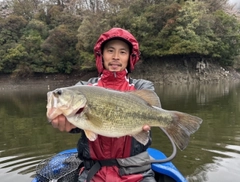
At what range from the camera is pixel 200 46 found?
35375mm

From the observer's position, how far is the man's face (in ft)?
12.5

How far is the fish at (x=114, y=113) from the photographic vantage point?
8.87 feet

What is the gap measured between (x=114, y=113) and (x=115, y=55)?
3.95ft

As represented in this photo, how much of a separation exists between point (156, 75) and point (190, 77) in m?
3.88

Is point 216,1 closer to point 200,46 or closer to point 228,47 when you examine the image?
point 228,47

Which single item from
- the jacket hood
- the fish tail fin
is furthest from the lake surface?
the fish tail fin

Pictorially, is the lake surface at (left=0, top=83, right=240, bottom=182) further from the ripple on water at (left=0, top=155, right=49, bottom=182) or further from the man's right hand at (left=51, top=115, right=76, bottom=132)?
the man's right hand at (left=51, top=115, right=76, bottom=132)

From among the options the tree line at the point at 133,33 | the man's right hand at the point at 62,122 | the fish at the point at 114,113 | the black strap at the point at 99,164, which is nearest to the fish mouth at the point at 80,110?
the fish at the point at 114,113

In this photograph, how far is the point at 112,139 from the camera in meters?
3.44

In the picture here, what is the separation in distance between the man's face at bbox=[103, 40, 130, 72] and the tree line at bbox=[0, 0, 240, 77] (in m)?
32.1

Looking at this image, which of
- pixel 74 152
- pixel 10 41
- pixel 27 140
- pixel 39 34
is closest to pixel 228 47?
pixel 39 34

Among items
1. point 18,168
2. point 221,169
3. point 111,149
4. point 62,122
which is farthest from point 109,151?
point 18,168

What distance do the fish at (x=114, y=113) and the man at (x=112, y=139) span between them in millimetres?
325

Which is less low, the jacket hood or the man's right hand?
the jacket hood
